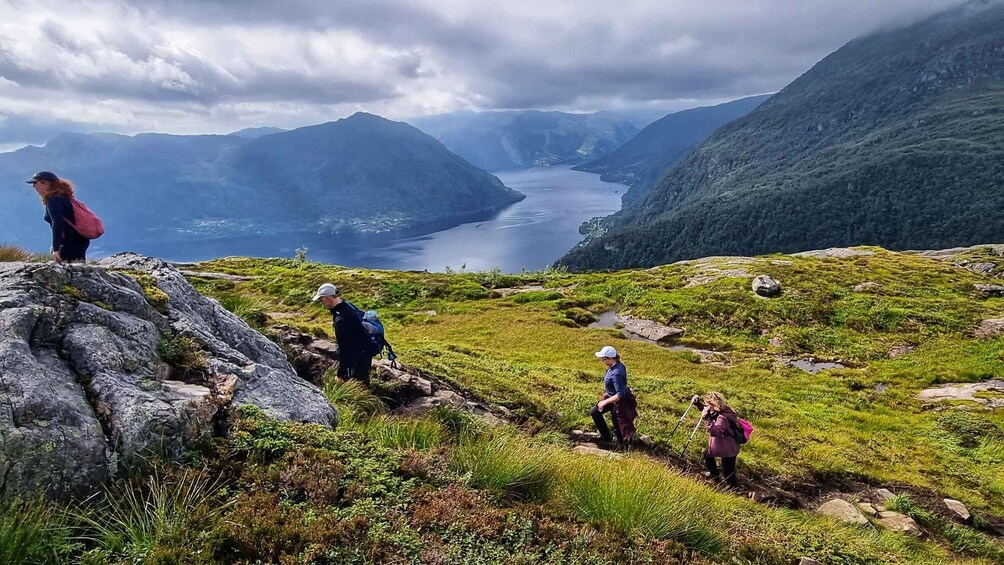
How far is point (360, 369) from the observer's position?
9070 mm

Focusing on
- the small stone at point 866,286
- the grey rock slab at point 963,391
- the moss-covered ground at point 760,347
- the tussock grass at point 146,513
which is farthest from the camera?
the small stone at point 866,286

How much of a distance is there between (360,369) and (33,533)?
18.8ft

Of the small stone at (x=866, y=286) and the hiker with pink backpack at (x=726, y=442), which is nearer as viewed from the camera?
the hiker with pink backpack at (x=726, y=442)

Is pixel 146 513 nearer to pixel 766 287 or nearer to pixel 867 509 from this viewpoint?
pixel 867 509

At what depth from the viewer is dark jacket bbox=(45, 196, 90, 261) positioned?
7.37 meters

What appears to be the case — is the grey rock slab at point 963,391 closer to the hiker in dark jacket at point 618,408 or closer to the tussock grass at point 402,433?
the hiker in dark jacket at point 618,408

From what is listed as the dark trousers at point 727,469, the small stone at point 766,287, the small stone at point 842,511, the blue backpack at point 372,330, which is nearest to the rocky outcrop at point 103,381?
the blue backpack at point 372,330

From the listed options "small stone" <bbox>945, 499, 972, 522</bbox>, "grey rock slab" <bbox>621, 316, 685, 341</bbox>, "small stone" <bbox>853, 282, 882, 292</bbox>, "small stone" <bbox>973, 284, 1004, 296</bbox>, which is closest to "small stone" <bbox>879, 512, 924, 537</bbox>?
"small stone" <bbox>945, 499, 972, 522</bbox>

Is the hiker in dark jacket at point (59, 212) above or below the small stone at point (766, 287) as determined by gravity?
above

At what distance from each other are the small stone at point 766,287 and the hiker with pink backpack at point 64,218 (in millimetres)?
32815

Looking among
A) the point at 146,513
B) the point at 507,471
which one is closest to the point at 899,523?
the point at 507,471

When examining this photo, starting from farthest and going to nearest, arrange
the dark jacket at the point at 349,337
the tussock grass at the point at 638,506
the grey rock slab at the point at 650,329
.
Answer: the grey rock slab at the point at 650,329 < the dark jacket at the point at 349,337 < the tussock grass at the point at 638,506

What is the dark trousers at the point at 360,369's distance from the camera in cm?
901

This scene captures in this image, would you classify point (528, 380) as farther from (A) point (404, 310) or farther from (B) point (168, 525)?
(A) point (404, 310)
